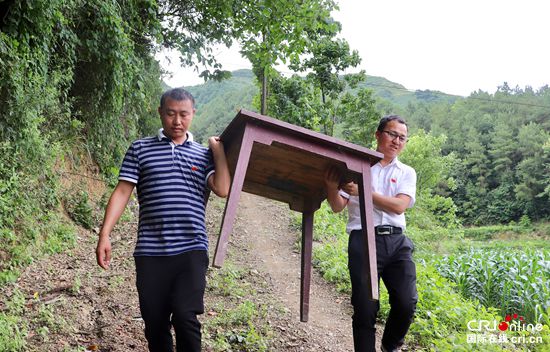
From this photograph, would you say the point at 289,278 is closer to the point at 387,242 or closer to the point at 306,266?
the point at 306,266

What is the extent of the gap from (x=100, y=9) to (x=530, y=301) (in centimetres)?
741

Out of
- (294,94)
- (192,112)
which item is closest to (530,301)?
(192,112)

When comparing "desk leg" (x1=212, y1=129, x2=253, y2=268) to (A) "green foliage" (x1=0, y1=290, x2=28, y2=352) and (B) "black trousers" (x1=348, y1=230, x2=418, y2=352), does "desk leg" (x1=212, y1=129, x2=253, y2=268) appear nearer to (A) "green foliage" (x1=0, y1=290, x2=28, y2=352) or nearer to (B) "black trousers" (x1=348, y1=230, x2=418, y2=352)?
(B) "black trousers" (x1=348, y1=230, x2=418, y2=352)

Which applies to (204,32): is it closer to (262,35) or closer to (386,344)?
(262,35)

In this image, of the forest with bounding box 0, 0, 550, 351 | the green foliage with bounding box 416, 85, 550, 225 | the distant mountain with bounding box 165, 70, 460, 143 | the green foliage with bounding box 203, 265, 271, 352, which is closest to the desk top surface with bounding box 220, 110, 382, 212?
the green foliage with bounding box 203, 265, 271, 352

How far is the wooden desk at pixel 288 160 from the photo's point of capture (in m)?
2.70

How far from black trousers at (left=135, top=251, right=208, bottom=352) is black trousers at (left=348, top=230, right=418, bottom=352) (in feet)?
3.88

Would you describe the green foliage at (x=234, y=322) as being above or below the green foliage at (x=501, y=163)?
below

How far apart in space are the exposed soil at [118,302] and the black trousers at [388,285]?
47.4 inches

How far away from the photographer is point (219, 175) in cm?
290

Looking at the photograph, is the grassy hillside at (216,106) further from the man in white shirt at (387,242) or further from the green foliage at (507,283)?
the man in white shirt at (387,242)

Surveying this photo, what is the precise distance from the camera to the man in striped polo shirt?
2.69 meters

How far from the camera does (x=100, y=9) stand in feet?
20.5

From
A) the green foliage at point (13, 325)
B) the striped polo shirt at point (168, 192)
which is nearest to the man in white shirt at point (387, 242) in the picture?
the striped polo shirt at point (168, 192)
